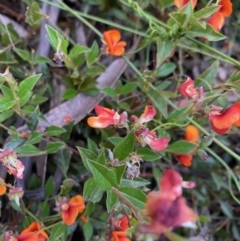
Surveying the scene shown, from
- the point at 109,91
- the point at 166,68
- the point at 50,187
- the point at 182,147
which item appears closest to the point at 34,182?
the point at 50,187

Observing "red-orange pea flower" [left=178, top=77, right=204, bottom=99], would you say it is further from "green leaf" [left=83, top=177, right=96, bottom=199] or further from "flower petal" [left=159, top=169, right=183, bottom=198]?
"flower petal" [left=159, top=169, right=183, bottom=198]

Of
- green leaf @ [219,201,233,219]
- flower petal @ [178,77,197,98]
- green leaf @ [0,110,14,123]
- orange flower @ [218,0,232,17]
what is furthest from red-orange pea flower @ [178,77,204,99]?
green leaf @ [219,201,233,219]

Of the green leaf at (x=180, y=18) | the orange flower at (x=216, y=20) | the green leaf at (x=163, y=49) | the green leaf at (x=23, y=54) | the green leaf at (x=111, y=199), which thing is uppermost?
the green leaf at (x=180, y=18)

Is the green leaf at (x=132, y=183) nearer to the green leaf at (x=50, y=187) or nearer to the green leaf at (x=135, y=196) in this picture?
the green leaf at (x=135, y=196)

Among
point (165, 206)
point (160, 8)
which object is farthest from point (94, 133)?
point (165, 206)

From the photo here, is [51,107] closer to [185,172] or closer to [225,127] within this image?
[185,172]

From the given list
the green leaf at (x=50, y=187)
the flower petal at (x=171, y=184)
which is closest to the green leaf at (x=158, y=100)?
the green leaf at (x=50, y=187)

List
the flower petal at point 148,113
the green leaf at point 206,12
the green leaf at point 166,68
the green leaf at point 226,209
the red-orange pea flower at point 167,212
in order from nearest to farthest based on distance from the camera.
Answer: the red-orange pea flower at point 167,212
the flower petal at point 148,113
the green leaf at point 206,12
the green leaf at point 166,68
the green leaf at point 226,209
